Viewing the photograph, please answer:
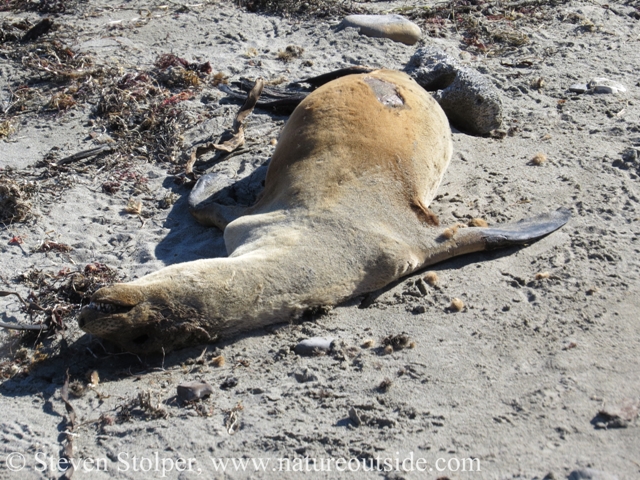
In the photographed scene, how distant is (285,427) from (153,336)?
37.6 inches

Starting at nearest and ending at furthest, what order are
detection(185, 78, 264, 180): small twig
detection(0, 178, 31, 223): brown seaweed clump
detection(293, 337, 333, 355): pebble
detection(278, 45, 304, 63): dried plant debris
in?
detection(293, 337, 333, 355): pebble
detection(0, 178, 31, 223): brown seaweed clump
detection(185, 78, 264, 180): small twig
detection(278, 45, 304, 63): dried plant debris

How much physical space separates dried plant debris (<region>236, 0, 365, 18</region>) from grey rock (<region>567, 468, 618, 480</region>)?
22.1 ft

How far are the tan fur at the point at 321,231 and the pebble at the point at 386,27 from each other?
2554 millimetres

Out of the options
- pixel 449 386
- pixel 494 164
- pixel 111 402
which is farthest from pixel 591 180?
pixel 111 402

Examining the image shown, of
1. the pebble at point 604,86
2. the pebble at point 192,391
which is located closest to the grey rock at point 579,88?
the pebble at point 604,86

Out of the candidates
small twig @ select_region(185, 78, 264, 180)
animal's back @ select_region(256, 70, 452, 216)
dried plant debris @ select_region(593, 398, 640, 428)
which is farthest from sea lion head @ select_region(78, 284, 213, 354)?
small twig @ select_region(185, 78, 264, 180)

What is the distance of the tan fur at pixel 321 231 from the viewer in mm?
4078

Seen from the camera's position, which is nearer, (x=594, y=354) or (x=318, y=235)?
(x=594, y=354)

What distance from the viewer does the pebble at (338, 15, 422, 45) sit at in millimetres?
8172

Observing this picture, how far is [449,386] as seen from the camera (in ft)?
12.6

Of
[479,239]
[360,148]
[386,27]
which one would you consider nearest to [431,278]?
[479,239]

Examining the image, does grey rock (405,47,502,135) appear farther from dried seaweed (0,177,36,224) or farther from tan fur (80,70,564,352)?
dried seaweed (0,177,36,224)

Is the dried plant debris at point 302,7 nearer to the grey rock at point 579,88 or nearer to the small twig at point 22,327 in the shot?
the grey rock at point 579,88

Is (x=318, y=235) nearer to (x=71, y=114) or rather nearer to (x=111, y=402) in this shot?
(x=111, y=402)
